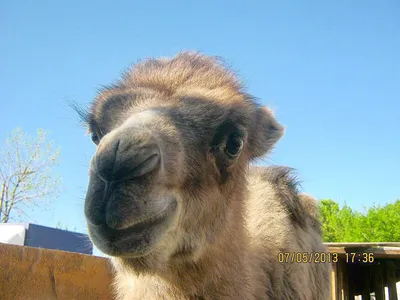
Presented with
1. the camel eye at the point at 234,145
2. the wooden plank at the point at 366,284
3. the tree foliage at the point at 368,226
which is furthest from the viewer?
the tree foliage at the point at 368,226

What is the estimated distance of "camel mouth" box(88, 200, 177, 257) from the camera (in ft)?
8.42

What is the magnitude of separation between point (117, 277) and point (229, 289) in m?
1.06

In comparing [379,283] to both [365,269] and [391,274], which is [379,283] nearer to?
[391,274]

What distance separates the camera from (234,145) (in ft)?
11.6

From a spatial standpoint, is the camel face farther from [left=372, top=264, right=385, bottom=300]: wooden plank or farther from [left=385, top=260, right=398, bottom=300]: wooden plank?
[left=372, top=264, right=385, bottom=300]: wooden plank

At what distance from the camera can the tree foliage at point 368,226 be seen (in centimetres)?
3806

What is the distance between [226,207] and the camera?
11.9ft

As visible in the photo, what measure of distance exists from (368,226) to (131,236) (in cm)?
4106

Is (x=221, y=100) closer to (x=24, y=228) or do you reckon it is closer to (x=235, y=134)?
(x=235, y=134)

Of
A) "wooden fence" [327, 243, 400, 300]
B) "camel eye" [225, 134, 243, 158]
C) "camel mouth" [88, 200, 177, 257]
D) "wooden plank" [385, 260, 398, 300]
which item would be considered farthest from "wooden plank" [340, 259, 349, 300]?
"camel mouth" [88, 200, 177, 257]

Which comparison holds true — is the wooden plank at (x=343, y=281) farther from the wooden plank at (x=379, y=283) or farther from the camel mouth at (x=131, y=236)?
the camel mouth at (x=131, y=236)

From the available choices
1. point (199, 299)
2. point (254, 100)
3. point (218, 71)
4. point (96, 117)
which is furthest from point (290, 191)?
point (96, 117)
